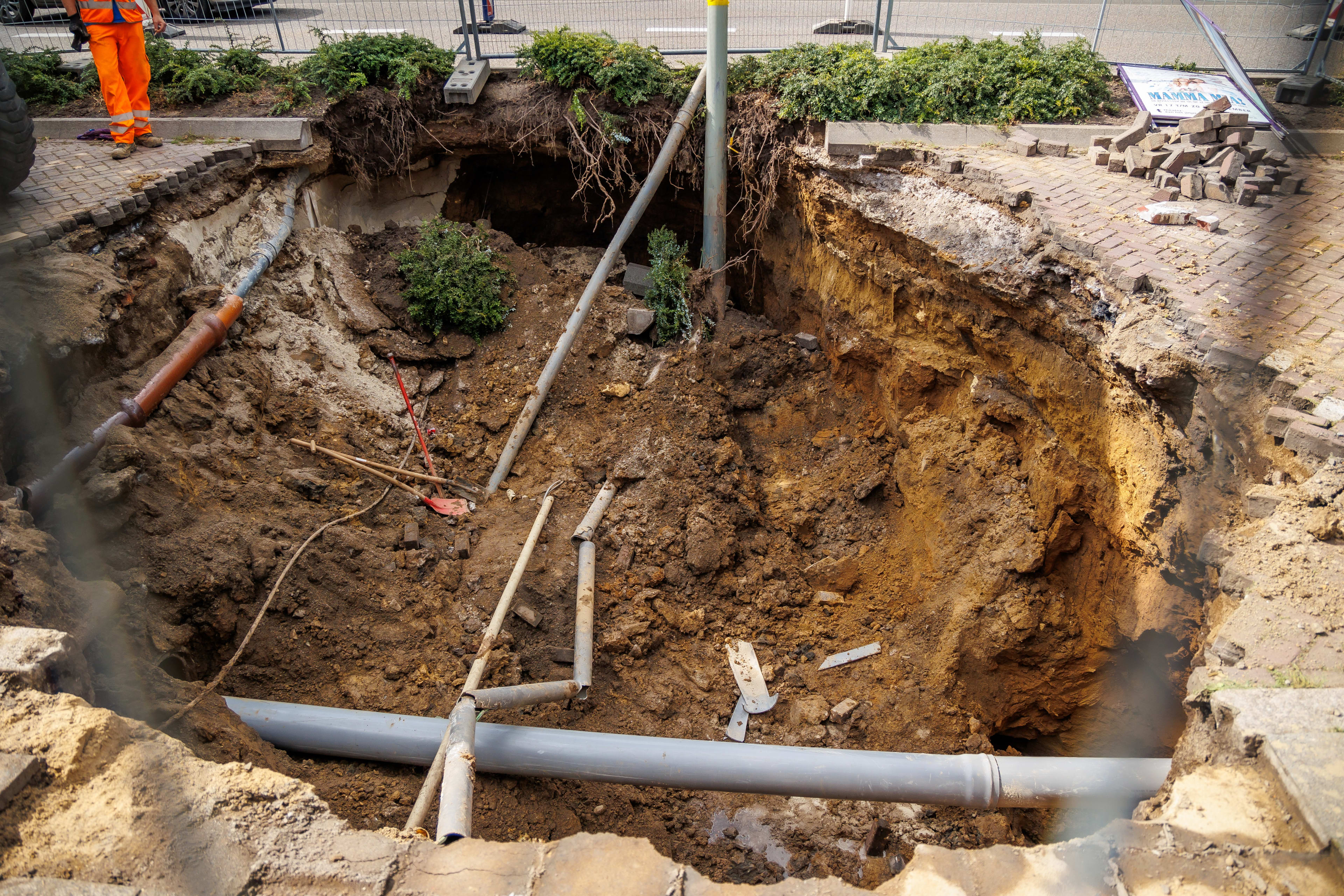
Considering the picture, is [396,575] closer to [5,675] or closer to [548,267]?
[5,675]

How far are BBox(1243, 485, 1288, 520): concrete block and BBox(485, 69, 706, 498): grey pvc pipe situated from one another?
15.5ft

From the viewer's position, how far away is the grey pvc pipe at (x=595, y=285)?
611 cm

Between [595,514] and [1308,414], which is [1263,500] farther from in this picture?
[595,514]

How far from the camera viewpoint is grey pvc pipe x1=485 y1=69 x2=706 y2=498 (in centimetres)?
611

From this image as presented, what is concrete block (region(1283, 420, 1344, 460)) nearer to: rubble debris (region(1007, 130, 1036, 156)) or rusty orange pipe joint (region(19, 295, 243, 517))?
rubble debris (region(1007, 130, 1036, 156))

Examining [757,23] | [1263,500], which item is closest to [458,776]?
[1263,500]

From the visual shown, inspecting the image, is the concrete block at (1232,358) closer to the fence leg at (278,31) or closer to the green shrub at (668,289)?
the green shrub at (668,289)

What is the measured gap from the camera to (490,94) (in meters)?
7.44

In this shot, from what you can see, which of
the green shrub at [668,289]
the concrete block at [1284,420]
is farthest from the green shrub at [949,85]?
the concrete block at [1284,420]

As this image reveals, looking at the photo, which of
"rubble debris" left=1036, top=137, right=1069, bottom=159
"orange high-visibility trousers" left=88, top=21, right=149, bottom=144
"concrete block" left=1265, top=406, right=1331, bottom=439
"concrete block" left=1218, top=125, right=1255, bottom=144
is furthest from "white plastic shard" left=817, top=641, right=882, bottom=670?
"orange high-visibility trousers" left=88, top=21, right=149, bottom=144

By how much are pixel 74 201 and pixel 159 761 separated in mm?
4540

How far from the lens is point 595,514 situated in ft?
18.4

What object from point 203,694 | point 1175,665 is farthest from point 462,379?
point 1175,665

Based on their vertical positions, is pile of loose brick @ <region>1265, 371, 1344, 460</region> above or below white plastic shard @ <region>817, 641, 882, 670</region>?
above
